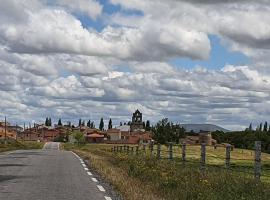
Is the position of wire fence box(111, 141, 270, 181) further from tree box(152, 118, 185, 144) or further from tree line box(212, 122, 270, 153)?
tree line box(212, 122, 270, 153)

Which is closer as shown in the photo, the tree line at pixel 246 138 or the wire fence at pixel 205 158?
the wire fence at pixel 205 158

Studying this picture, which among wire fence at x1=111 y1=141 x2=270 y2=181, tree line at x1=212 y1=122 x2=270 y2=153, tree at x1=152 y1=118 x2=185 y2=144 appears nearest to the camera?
wire fence at x1=111 y1=141 x2=270 y2=181

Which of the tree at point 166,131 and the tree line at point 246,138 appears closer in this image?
the tree at point 166,131

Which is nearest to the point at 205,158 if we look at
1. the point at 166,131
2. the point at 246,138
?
the point at 166,131

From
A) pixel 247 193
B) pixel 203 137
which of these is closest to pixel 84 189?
pixel 247 193

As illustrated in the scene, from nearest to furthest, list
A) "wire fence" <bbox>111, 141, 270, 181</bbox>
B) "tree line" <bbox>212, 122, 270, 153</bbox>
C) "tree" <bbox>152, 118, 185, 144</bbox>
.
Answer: "wire fence" <bbox>111, 141, 270, 181</bbox> < "tree" <bbox>152, 118, 185, 144</bbox> < "tree line" <bbox>212, 122, 270, 153</bbox>

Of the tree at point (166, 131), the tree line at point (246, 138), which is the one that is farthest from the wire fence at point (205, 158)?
the tree line at point (246, 138)

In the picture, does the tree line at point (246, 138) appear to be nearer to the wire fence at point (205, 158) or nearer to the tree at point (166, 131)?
the tree at point (166, 131)

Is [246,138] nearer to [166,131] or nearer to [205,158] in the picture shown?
[166,131]

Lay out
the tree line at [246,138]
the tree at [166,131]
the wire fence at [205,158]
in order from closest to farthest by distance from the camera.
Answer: the wire fence at [205,158]
the tree at [166,131]
the tree line at [246,138]

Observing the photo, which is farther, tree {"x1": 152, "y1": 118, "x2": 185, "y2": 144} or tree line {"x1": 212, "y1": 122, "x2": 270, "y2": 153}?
tree line {"x1": 212, "y1": 122, "x2": 270, "y2": 153}

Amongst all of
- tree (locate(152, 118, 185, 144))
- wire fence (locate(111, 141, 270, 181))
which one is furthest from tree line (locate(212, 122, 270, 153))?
wire fence (locate(111, 141, 270, 181))

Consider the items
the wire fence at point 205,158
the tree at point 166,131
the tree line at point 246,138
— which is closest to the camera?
the wire fence at point 205,158

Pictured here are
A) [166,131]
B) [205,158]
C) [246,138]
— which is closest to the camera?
[205,158]
